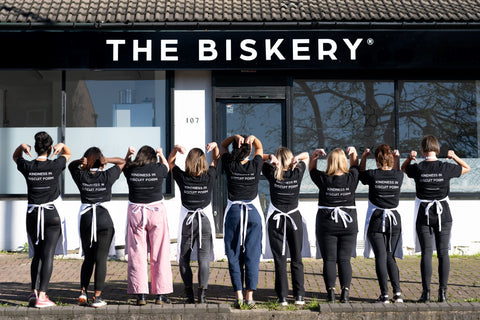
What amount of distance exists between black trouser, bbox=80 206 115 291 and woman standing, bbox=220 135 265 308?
137 cm

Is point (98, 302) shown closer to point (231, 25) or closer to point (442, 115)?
point (231, 25)

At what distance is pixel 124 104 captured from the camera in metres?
11.4

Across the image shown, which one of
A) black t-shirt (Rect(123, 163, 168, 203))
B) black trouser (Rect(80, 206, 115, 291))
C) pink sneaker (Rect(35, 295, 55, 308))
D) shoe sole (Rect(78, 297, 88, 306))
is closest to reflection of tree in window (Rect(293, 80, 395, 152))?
black t-shirt (Rect(123, 163, 168, 203))

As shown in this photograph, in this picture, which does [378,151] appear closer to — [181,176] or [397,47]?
[181,176]

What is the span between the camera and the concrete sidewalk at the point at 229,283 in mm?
7473

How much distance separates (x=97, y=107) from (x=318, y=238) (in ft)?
18.7

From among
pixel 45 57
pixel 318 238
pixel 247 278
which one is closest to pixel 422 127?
pixel 318 238

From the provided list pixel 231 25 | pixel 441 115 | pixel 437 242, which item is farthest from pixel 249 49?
pixel 437 242

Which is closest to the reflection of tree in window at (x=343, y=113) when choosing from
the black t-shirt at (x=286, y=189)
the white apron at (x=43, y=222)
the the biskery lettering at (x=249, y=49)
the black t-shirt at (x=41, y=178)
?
the the biskery lettering at (x=249, y=49)

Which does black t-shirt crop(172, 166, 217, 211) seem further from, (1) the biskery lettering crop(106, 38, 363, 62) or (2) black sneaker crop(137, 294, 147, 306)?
(1) the biskery lettering crop(106, 38, 363, 62)

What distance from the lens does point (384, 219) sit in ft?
23.7

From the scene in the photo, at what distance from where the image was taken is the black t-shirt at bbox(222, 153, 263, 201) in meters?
7.18

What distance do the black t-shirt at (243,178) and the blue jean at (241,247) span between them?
0.13 metres

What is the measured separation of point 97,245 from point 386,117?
20.9ft
